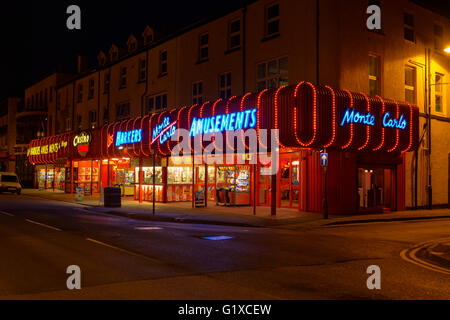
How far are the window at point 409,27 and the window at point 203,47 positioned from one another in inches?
456

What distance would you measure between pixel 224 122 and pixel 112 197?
744 centimetres

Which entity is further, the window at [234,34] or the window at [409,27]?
the window at [234,34]

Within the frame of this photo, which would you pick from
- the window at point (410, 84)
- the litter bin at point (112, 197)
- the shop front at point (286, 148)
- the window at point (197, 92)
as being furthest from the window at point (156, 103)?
the window at point (410, 84)

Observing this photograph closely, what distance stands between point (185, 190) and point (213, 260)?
1885cm

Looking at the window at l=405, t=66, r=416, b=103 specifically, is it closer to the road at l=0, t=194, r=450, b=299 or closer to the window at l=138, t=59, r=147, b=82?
the road at l=0, t=194, r=450, b=299

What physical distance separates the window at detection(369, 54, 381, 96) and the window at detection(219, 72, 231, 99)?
7.97 meters

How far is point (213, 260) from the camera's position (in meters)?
9.48

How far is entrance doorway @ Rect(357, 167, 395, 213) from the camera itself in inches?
870

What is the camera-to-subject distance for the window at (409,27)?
24.8 meters

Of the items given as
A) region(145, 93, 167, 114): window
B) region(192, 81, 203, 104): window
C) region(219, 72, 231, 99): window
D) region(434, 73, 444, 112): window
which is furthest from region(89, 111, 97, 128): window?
region(434, 73, 444, 112): window

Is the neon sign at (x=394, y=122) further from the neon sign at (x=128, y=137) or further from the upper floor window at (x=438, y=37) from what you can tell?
the neon sign at (x=128, y=137)

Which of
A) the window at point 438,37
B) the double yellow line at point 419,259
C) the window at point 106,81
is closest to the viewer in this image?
the double yellow line at point 419,259

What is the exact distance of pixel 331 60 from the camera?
2127 centimetres

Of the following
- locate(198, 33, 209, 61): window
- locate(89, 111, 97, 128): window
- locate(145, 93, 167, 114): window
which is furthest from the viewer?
locate(89, 111, 97, 128): window
